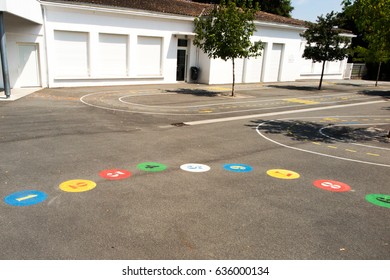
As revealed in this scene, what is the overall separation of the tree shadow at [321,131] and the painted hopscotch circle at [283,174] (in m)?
3.82

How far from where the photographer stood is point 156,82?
26.8 meters

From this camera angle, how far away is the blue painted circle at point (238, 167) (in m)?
8.23

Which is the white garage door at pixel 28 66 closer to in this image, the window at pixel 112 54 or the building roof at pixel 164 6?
the building roof at pixel 164 6

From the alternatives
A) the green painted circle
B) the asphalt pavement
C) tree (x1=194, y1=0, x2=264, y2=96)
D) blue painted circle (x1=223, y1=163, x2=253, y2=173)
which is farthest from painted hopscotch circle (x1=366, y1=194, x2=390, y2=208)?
tree (x1=194, y1=0, x2=264, y2=96)

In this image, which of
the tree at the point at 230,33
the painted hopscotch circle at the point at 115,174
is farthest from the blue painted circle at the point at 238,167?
the tree at the point at 230,33

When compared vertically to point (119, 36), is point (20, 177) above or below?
below

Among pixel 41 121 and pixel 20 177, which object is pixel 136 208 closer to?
pixel 20 177

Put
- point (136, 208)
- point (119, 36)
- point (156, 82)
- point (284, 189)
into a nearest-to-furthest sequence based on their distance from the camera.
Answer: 1. point (136, 208)
2. point (284, 189)
3. point (119, 36)
4. point (156, 82)

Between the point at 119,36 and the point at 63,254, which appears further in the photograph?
the point at 119,36

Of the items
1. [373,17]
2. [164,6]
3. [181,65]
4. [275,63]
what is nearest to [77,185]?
[373,17]

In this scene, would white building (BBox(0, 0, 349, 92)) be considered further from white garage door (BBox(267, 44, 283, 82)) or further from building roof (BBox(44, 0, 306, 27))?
white garage door (BBox(267, 44, 283, 82))

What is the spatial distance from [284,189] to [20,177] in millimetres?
5698
